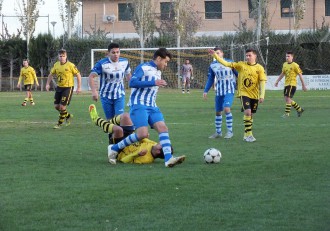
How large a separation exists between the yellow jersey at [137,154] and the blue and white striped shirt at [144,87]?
75cm

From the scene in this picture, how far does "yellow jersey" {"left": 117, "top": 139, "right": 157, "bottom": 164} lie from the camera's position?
1266cm

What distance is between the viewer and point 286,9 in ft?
219

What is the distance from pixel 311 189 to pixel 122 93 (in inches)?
240

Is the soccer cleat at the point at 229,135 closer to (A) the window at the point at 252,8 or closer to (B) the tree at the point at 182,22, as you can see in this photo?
(B) the tree at the point at 182,22

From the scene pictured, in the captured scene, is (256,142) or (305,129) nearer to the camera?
(256,142)

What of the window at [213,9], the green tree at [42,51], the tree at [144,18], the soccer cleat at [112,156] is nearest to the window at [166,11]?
the tree at [144,18]

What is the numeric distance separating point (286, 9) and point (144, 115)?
5614 centimetres

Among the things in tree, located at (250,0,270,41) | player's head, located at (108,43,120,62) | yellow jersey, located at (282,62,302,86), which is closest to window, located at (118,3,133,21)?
tree, located at (250,0,270,41)

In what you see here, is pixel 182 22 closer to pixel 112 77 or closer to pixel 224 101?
pixel 224 101

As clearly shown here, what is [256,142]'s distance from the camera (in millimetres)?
16094

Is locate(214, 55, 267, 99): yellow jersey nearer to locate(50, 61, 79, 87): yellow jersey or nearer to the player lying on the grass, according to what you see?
the player lying on the grass

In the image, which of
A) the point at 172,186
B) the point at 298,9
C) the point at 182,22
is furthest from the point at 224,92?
the point at 298,9

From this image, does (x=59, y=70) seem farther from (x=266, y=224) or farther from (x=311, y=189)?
(x=266, y=224)

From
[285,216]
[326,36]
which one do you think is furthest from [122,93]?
[326,36]
